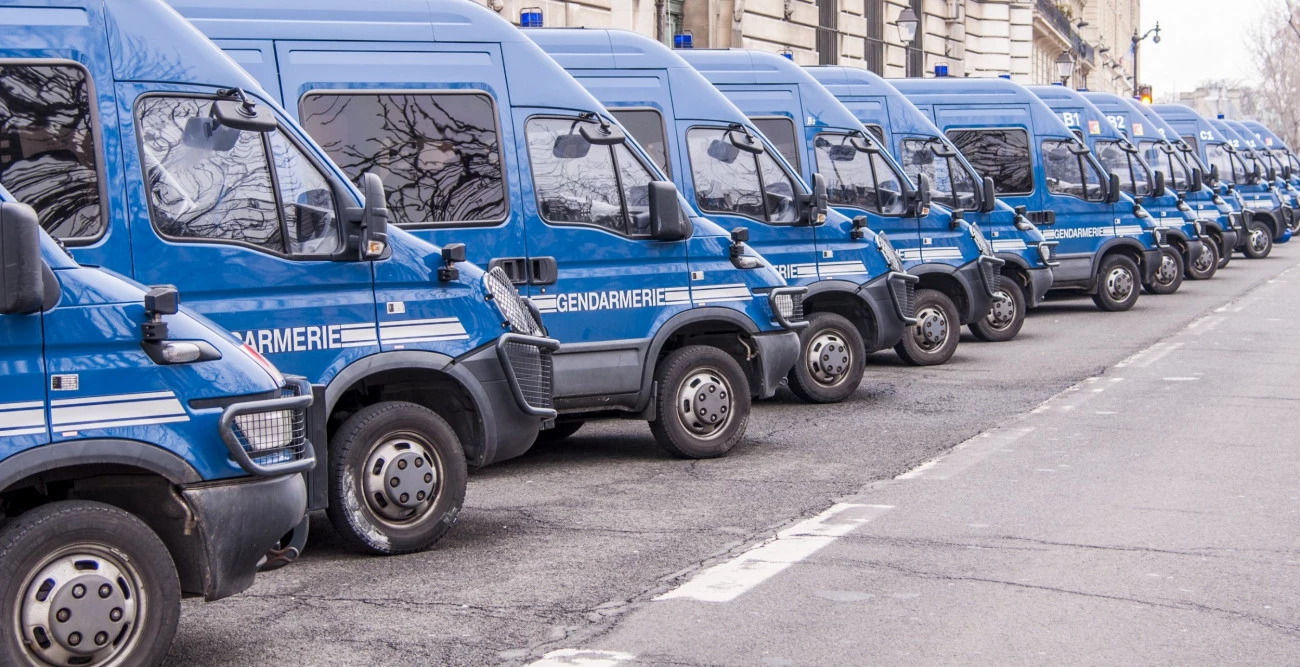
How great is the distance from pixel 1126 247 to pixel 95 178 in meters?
17.0

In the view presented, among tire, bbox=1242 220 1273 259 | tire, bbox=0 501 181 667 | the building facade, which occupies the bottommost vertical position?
tire, bbox=1242 220 1273 259

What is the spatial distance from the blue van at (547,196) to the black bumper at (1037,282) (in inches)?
327

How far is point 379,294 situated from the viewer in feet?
24.2

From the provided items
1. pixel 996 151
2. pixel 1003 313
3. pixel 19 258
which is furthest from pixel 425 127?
pixel 996 151

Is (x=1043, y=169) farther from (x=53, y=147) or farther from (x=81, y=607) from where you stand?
(x=81, y=607)

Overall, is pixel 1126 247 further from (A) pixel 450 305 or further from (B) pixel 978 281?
(A) pixel 450 305

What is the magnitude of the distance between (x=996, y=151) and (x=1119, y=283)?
323 cm

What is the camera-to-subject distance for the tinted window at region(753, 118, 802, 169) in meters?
14.3

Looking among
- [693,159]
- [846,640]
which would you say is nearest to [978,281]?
[693,159]

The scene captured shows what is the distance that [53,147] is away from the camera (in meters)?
6.58

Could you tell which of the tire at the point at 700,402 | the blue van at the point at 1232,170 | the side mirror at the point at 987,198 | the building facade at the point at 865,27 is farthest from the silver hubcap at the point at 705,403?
the blue van at the point at 1232,170

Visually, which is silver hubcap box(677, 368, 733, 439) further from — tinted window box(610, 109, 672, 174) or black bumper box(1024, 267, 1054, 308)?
black bumper box(1024, 267, 1054, 308)

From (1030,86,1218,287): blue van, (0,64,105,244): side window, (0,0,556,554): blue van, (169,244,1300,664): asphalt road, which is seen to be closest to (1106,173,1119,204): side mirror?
(1030,86,1218,287): blue van

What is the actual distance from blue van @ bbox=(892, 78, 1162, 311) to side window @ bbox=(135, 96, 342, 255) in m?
12.9
